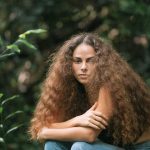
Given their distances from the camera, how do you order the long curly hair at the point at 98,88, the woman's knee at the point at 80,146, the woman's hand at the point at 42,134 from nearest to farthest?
1. the woman's knee at the point at 80,146
2. the long curly hair at the point at 98,88
3. the woman's hand at the point at 42,134

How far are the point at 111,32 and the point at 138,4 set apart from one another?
31.6 inches

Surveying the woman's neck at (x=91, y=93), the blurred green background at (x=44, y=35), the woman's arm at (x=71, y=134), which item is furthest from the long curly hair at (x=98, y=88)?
the blurred green background at (x=44, y=35)

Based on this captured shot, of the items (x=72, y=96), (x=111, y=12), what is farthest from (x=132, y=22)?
(x=72, y=96)

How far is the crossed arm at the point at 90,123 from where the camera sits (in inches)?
209

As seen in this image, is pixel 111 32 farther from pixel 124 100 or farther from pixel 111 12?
pixel 124 100

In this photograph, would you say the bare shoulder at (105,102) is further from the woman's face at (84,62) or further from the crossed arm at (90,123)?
the woman's face at (84,62)

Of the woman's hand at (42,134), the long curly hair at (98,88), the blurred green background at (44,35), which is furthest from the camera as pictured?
the blurred green background at (44,35)

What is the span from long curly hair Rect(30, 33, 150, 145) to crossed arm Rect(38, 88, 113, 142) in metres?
0.07

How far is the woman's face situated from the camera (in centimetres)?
539

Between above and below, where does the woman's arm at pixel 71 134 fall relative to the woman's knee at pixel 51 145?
above

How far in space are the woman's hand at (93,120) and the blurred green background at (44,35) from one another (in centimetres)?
224

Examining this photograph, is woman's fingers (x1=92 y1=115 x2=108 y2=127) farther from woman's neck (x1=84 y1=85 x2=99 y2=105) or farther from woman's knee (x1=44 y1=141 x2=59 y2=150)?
woman's knee (x1=44 y1=141 x2=59 y2=150)

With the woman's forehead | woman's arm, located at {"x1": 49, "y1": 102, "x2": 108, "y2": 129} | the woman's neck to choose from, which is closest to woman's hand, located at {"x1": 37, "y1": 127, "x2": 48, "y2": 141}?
woman's arm, located at {"x1": 49, "y1": 102, "x2": 108, "y2": 129}

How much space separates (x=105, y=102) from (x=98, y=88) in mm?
129
